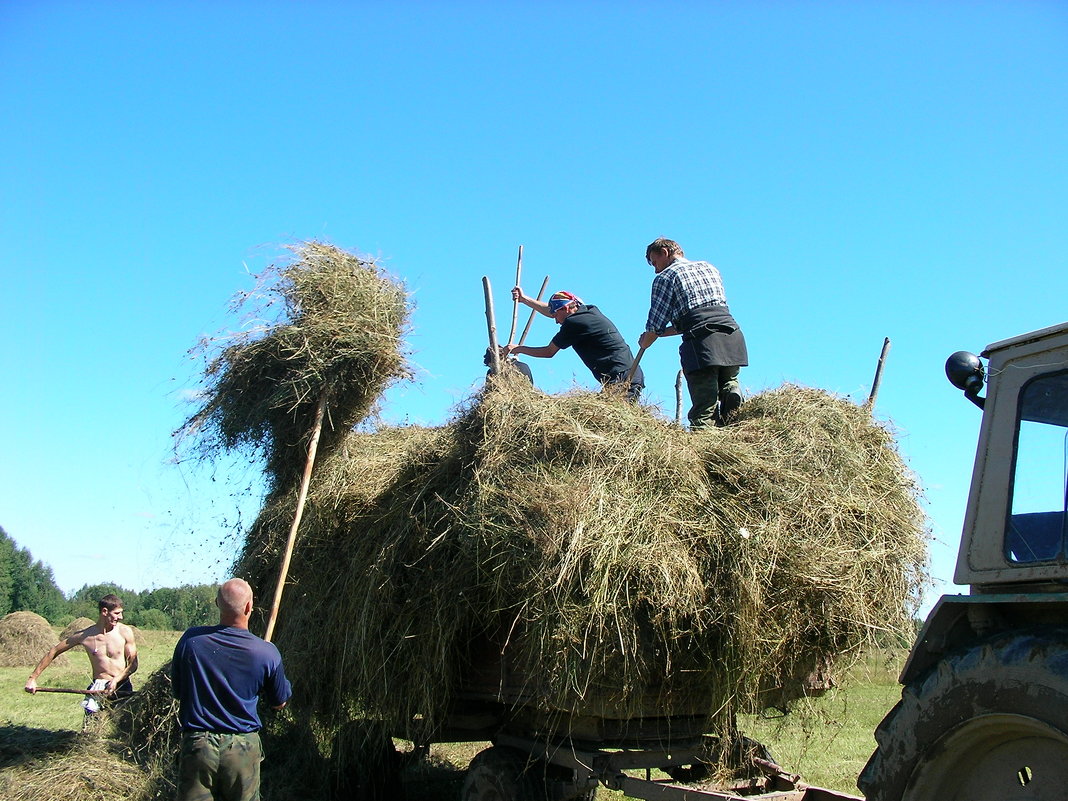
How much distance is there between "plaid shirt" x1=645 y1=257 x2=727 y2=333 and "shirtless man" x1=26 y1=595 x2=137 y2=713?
5492 mm

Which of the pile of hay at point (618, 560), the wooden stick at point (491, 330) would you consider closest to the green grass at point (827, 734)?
the pile of hay at point (618, 560)

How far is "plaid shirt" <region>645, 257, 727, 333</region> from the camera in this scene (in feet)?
20.1

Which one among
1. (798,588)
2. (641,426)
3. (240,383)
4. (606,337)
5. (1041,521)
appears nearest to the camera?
(1041,521)

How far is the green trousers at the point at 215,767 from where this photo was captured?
4.26m

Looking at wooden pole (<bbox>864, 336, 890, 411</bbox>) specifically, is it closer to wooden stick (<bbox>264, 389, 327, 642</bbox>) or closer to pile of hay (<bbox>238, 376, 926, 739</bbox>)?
pile of hay (<bbox>238, 376, 926, 739</bbox>)

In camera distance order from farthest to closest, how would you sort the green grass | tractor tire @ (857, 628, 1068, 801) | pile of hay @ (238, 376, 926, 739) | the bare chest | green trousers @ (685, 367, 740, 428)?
1. the bare chest
2. green trousers @ (685, 367, 740, 428)
3. the green grass
4. pile of hay @ (238, 376, 926, 739)
5. tractor tire @ (857, 628, 1068, 801)

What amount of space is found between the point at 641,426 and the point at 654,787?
1.86 metres

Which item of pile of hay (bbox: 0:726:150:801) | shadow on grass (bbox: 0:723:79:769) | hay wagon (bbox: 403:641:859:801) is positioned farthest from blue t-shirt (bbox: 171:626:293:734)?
shadow on grass (bbox: 0:723:79:769)

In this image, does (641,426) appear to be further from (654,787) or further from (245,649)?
(245,649)

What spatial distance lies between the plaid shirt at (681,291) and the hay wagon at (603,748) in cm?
262

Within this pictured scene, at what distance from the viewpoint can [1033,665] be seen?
2.85m

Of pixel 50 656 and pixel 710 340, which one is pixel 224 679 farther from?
pixel 50 656

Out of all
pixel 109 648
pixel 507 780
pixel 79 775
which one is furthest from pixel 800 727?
pixel 109 648

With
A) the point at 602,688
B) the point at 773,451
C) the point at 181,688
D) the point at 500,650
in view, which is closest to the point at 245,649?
the point at 181,688
